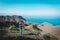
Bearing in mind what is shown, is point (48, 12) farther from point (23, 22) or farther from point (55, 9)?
point (23, 22)

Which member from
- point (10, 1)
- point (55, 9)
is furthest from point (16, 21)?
point (55, 9)

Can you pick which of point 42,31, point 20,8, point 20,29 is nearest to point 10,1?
point 20,8

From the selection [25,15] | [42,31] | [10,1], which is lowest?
[42,31]

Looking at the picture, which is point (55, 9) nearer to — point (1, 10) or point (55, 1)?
point (55, 1)

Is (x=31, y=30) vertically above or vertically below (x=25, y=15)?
below

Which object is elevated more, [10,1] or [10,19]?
[10,1]

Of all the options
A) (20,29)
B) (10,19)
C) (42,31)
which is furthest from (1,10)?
(42,31)

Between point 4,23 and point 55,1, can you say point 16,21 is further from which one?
point 55,1
